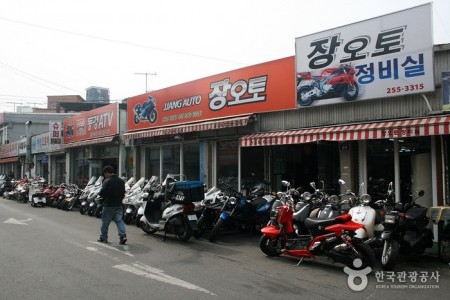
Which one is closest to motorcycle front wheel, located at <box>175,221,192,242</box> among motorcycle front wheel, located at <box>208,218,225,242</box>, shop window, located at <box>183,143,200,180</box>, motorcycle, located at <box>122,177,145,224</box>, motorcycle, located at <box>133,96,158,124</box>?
motorcycle front wheel, located at <box>208,218,225,242</box>

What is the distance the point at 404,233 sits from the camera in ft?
25.1

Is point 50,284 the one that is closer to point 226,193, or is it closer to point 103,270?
point 103,270

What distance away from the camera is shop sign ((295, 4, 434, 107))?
9.15 m

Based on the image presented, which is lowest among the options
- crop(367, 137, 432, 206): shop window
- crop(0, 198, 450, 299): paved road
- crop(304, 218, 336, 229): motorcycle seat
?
crop(0, 198, 450, 299): paved road

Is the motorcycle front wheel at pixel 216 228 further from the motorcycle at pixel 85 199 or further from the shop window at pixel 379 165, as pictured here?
the motorcycle at pixel 85 199

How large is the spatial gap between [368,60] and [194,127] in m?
6.43

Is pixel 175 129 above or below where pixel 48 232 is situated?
above

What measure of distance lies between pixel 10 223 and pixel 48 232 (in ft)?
9.33

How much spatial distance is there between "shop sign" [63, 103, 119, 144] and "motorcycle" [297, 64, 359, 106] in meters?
11.7

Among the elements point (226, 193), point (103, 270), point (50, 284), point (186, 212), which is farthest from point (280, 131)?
point (50, 284)

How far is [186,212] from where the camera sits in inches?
398

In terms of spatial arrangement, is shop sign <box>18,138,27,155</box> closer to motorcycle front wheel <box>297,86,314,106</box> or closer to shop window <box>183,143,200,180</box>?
shop window <box>183,143,200,180</box>

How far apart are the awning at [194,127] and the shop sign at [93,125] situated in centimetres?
316

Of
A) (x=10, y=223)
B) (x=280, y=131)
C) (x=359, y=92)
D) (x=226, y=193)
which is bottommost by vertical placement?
(x=10, y=223)
